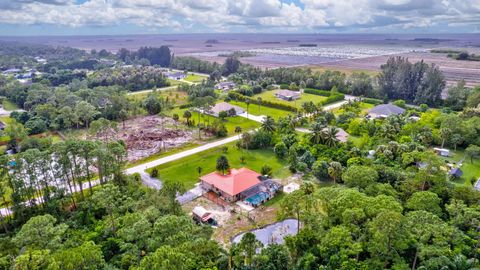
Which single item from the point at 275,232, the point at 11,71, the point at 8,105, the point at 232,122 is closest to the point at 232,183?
the point at 275,232

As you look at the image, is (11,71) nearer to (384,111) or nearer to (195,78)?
(195,78)

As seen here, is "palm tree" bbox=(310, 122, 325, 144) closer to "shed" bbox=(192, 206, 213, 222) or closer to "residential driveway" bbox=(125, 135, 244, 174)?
"residential driveway" bbox=(125, 135, 244, 174)

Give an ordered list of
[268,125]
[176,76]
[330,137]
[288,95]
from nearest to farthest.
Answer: [330,137] < [268,125] < [288,95] < [176,76]

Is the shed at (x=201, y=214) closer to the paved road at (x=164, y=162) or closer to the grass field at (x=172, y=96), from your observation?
the paved road at (x=164, y=162)

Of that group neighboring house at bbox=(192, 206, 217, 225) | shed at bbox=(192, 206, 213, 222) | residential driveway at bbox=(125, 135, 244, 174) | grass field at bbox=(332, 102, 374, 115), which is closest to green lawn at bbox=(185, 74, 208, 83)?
grass field at bbox=(332, 102, 374, 115)

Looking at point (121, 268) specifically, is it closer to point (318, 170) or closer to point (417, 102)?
point (318, 170)

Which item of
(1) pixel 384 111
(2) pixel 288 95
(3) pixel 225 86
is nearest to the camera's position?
(1) pixel 384 111

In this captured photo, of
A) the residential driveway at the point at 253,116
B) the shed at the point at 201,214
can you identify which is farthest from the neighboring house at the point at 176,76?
the shed at the point at 201,214
